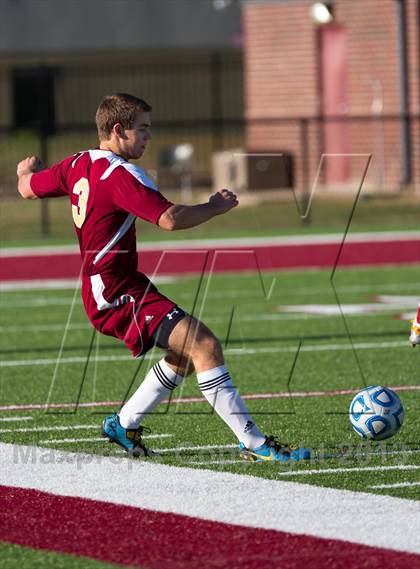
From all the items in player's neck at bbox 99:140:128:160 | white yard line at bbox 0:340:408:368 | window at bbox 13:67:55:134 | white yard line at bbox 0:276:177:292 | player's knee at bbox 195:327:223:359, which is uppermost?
player's neck at bbox 99:140:128:160

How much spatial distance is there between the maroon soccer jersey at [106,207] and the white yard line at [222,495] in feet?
3.29

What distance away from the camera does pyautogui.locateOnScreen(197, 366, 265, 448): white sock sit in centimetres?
749

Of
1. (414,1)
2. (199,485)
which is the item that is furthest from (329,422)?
(414,1)

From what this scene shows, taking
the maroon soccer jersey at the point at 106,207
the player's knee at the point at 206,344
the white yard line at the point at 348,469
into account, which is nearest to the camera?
the white yard line at the point at 348,469

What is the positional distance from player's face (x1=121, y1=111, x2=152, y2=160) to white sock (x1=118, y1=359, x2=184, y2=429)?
1.09 meters

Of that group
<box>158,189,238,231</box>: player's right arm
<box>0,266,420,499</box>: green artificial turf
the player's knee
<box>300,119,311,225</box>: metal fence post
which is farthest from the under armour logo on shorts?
<box>300,119,311,225</box>: metal fence post

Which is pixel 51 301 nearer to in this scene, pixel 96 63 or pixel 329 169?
pixel 329 169

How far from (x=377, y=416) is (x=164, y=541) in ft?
7.43

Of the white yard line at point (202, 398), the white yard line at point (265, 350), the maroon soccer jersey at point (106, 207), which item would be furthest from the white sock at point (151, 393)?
the white yard line at point (265, 350)

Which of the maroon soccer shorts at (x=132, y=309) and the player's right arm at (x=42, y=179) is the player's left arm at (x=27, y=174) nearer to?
the player's right arm at (x=42, y=179)

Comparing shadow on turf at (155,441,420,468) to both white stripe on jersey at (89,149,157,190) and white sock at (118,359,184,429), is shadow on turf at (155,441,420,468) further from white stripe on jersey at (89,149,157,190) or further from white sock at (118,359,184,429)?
white stripe on jersey at (89,149,157,190)

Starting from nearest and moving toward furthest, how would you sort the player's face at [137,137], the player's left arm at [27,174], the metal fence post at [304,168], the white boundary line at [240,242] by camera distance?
the player's face at [137,137], the player's left arm at [27,174], the white boundary line at [240,242], the metal fence post at [304,168]

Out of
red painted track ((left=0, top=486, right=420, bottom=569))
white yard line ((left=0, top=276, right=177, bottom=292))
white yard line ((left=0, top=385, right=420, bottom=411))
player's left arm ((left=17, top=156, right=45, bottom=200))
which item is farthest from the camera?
white yard line ((left=0, top=276, right=177, bottom=292))

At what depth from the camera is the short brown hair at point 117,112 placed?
24.8 ft
